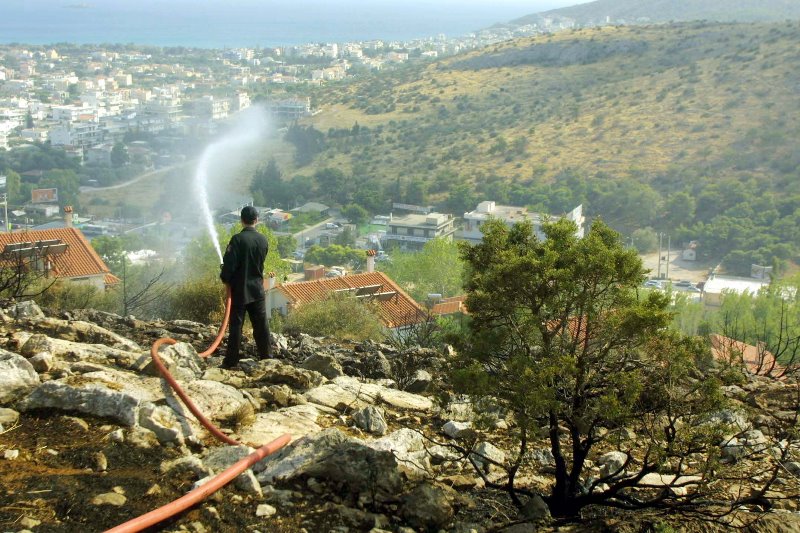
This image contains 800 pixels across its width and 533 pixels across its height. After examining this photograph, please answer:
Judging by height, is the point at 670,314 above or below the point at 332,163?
above

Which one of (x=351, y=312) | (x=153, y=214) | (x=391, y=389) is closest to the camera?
(x=391, y=389)

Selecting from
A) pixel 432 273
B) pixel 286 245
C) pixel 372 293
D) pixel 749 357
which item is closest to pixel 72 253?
pixel 372 293

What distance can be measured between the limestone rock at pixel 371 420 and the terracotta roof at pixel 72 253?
13722mm

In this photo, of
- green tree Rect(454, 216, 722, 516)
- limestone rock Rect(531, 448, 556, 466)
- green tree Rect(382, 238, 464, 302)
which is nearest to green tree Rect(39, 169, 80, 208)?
green tree Rect(382, 238, 464, 302)

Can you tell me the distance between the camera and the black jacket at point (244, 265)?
6406mm

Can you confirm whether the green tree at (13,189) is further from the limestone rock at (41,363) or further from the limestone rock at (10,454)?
the limestone rock at (10,454)

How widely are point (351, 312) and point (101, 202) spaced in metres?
47.5

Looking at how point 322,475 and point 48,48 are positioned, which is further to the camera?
point 48,48

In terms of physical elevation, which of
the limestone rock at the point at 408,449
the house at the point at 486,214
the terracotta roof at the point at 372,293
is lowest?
the house at the point at 486,214

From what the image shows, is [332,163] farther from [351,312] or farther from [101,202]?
[351,312]

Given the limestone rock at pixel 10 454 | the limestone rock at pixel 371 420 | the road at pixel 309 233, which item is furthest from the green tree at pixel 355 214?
the limestone rock at pixel 10 454

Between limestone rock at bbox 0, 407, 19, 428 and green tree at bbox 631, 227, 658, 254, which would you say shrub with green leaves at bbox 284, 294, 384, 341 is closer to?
Answer: limestone rock at bbox 0, 407, 19, 428

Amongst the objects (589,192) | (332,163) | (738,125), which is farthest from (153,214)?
(738,125)

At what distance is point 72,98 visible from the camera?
11306 cm
